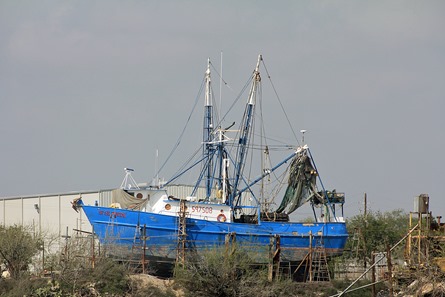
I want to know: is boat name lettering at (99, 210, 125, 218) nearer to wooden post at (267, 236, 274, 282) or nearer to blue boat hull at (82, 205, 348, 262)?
blue boat hull at (82, 205, 348, 262)

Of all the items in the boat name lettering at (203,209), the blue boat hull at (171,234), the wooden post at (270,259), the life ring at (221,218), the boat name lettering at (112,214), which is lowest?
the wooden post at (270,259)

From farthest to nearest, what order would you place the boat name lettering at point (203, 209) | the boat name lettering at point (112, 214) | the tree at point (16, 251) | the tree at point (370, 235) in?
the tree at point (370, 235), the boat name lettering at point (203, 209), the tree at point (16, 251), the boat name lettering at point (112, 214)

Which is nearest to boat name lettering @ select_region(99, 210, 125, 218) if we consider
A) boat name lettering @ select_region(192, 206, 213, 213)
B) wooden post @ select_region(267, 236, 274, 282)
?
boat name lettering @ select_region(192, 206, 213, 213)

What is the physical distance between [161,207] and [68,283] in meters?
7.50

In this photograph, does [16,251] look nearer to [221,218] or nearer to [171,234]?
[171,234]

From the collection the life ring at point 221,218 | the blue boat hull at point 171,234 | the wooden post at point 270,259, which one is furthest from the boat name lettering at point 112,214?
the wooden post at point 270,259

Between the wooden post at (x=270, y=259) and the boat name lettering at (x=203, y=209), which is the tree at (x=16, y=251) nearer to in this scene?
the boat name lettering at (x=203, y=209)

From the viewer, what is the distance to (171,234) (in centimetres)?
4534

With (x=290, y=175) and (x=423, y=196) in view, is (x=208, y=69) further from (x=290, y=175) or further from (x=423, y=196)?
(x=423, y=196)

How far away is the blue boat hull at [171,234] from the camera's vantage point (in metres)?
45.2

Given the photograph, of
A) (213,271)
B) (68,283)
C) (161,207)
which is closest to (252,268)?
(213,271)

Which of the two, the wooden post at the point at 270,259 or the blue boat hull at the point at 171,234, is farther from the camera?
the blue boat hull at the point at 171,234

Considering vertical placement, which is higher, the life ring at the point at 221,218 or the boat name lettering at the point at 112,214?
the boat name lettering at the point at 112,214

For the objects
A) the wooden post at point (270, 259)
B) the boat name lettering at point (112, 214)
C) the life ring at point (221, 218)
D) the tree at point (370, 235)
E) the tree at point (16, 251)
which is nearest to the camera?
the wooden post at point (270, 259)
